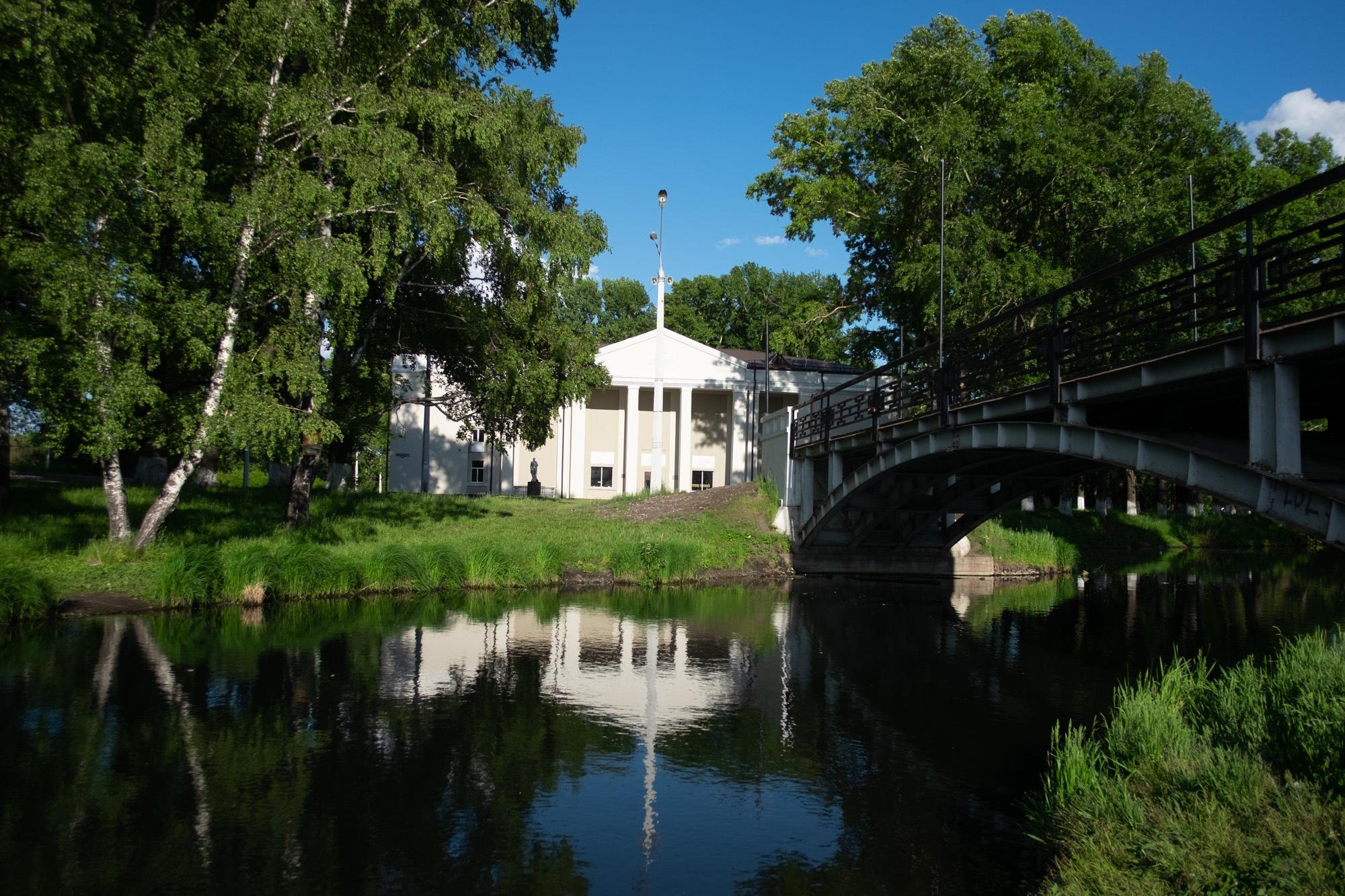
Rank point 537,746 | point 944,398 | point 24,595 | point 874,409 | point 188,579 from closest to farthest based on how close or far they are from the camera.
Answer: point 537,746, point 24,595, point 944,398, point 188,579, point 874,409

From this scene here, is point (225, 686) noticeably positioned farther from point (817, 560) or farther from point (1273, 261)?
point (817, 560)

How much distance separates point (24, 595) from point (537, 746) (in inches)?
459

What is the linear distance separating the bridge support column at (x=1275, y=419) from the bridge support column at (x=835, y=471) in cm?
1591

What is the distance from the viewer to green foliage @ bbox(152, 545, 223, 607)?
18609 mm

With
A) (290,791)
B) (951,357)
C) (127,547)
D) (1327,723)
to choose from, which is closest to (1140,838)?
(1327,723)

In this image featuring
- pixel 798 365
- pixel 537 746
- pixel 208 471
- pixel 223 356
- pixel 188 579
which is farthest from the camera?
pixel 798 365

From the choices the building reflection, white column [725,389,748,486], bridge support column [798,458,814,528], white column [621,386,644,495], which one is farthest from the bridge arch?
white column [725,389,748,486]

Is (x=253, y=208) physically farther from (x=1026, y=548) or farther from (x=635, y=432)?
(x=635, y=432)

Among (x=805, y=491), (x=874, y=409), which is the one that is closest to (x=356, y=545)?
(x=874, y=409)

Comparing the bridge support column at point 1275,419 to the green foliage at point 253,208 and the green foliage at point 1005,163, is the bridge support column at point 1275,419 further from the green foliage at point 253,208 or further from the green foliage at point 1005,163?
the green foliage at point 1005,163

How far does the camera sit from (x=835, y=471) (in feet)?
84.3

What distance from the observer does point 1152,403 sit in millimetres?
12938

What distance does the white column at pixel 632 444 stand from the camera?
4806 centimetres

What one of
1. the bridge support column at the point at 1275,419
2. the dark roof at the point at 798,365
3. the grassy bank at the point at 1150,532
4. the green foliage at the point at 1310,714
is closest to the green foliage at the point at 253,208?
the bridge support column at the point at 1275,419
